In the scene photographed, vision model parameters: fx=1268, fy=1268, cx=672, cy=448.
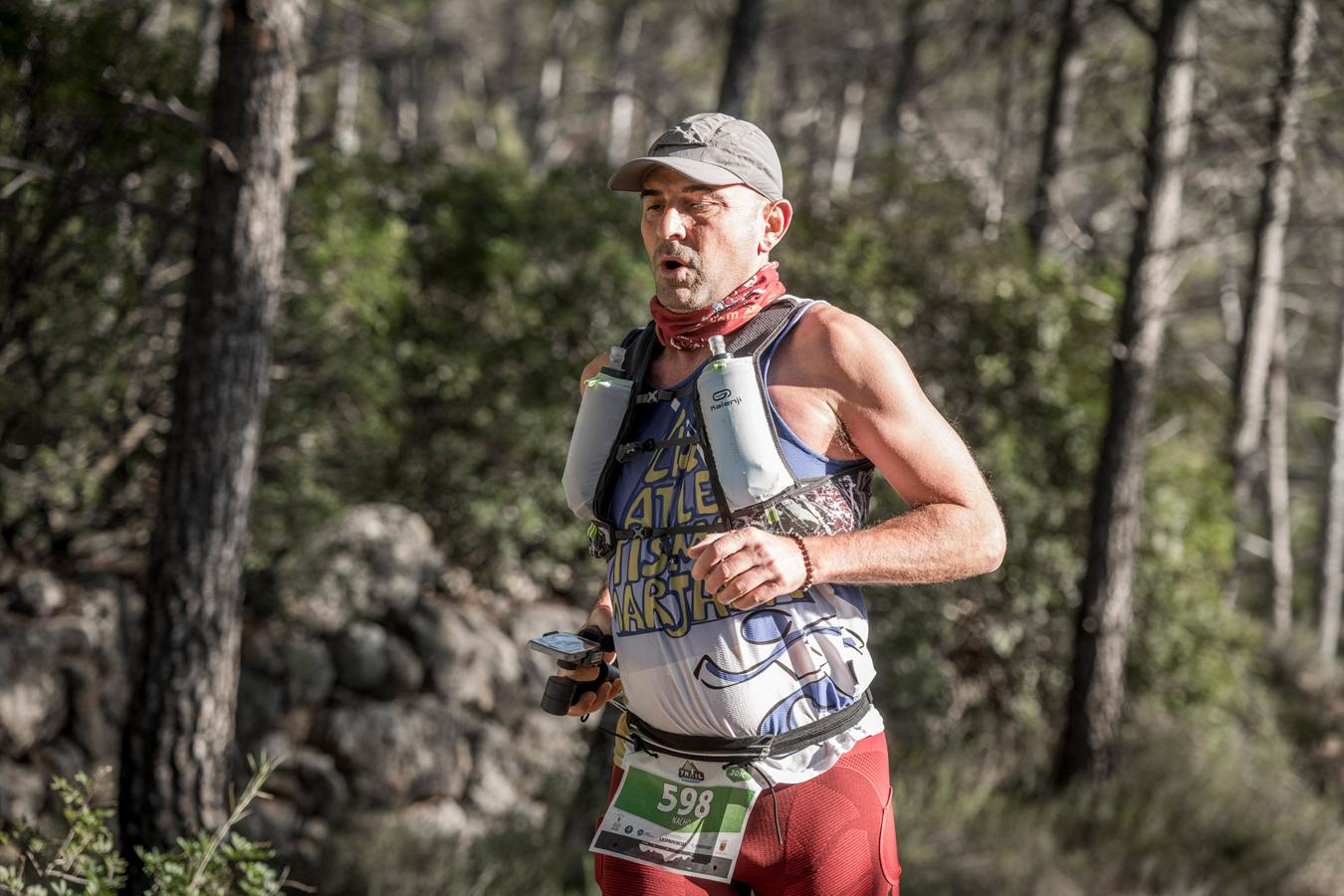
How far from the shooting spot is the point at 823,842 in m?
2.32

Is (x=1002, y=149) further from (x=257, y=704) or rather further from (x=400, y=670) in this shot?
(x=257, y=704)

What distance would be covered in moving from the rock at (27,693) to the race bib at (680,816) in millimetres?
5149

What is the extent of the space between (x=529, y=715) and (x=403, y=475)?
1997mm

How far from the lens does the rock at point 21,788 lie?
6.06m

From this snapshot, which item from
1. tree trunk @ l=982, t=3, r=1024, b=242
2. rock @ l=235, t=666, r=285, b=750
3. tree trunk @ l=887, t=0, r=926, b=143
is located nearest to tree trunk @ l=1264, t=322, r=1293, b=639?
tree trunk @ l=982, t=3, r=1024, b=242

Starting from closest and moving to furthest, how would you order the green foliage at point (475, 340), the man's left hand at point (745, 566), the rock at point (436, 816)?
the man's left hand at point (745, 566) → the rock at point (436, 816) → the green foliage at point (475, 340)

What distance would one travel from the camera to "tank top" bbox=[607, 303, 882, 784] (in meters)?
2.33

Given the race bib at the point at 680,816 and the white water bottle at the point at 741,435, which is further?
the race bib at the point at 680,816

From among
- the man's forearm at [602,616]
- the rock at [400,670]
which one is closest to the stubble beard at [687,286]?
the man's forearm at [602,616]

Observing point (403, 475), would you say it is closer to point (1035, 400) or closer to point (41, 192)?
point (41, 192)

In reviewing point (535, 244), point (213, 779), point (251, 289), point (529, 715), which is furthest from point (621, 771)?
point (535, 244)

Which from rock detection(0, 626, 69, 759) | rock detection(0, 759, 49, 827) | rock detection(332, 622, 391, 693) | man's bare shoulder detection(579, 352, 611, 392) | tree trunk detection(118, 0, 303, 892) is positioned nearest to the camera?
man's bare shoulder detection(579, 352, 611, 392)

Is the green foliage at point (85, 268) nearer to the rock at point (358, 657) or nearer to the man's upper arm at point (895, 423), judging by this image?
the rock at point (358, 657)

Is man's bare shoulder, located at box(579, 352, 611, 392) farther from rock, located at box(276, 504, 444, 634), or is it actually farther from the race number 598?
rock, located at box(276, 504, 444, 634)
